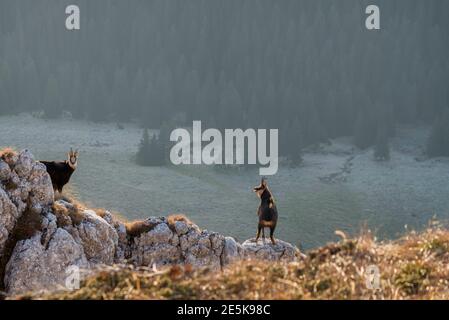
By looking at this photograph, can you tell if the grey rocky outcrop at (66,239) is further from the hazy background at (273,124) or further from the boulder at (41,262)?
the hazy background at (273,124)

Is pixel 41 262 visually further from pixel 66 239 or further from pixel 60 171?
pixel 60 171

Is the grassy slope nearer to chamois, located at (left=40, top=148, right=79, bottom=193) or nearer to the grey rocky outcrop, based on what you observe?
the grey rocky outcrop

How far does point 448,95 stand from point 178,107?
285 ft

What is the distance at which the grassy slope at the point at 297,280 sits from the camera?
8867mm

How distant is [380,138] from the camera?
514ft

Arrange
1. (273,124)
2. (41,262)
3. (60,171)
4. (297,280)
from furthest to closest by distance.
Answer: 1. (273,124)
2. (60,171)
3. (41,262)
4. (297,280)

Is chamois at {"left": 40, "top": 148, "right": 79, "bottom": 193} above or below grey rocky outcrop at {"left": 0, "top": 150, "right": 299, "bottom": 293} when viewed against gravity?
above

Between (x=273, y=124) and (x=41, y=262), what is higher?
(x=41, y=262)

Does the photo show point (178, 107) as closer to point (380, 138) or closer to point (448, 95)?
point (380, 138)

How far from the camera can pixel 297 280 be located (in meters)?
9.77

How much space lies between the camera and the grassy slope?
8.87 m

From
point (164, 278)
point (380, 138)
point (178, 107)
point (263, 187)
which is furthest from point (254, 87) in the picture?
point (164, 278)

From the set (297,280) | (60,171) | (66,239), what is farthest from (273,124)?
(297,280)

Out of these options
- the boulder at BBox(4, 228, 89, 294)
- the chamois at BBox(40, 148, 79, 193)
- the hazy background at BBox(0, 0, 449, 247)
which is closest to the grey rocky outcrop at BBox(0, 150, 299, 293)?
the boulder at BBox(4, 228, 89, 294)
